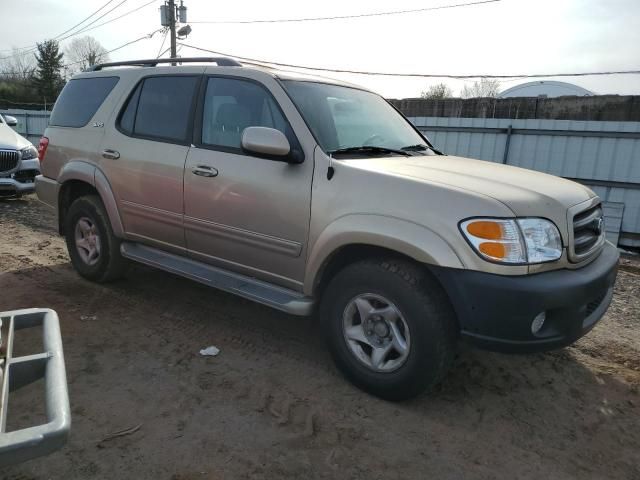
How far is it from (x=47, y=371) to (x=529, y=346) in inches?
86.1

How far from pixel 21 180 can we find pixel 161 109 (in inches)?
252

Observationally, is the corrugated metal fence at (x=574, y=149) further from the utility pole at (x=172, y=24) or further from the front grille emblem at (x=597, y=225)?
the utility pole at (x=172, y=24)

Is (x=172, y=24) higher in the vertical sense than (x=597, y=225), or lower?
higher

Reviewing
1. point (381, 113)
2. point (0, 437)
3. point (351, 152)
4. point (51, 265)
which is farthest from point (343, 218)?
point (51, 265)

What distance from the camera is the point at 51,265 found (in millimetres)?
5434

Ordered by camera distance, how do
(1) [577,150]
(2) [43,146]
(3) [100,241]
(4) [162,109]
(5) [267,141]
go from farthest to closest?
(1) [577,150] → (2) [43,146] → (3) [100,241] → (4) [162,109] → (5) [267,141]

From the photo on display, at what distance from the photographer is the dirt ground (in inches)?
95.9

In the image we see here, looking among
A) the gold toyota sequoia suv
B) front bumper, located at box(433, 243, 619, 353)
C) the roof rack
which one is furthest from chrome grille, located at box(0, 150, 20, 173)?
front bumper, located at box(433, 243, 619, 353)

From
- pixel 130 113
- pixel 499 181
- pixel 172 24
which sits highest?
pixel 172 24

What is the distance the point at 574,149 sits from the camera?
9906 millimetres

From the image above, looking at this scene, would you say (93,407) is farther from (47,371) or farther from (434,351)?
(434,351)

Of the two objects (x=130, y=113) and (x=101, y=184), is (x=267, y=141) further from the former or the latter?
(x=101, y=184)

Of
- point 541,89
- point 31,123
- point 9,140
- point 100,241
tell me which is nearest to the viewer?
point 100,241

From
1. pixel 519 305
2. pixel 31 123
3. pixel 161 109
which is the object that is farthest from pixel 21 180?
pixel 31 123
